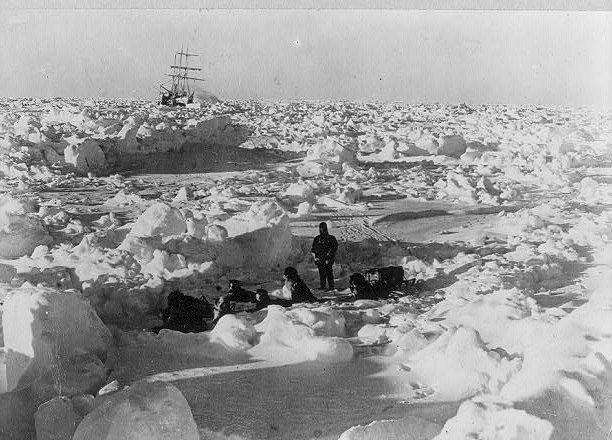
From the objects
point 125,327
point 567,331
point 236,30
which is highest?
point 236,30

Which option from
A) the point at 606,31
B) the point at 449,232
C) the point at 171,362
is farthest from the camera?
the point at 449,232

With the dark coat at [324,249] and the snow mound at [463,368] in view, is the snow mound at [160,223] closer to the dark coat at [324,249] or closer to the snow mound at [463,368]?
the dark coat at [324,249]

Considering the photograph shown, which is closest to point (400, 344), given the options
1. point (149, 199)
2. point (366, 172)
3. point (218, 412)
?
point (218, 412)

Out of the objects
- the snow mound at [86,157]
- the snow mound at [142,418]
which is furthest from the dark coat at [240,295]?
the snow mound at [86,157]

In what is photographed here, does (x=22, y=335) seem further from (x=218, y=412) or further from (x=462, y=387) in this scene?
(x=462, y=387)

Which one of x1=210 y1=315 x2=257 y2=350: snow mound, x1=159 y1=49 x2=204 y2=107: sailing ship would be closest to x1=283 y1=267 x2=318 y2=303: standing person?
x1=210 y1=315 x2=257 y2=350: snow mound

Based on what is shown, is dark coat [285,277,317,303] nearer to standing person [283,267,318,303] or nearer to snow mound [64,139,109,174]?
standing person [283,267,318,303]

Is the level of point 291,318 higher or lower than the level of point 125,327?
higher

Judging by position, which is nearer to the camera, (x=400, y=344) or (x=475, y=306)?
(x=400, y=344)
